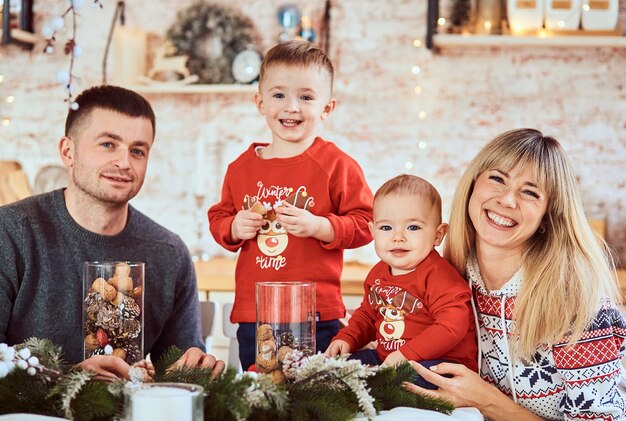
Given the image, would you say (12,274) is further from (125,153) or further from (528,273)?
(528,273)

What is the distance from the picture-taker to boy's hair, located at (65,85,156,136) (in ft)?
7.50

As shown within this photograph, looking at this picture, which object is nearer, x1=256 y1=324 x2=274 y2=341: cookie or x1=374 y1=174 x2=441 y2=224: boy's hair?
x1=256 y1=324 x2=274 y2=341: cookie

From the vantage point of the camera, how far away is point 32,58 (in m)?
4.24

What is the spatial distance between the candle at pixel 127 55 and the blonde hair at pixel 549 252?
7.92 feet

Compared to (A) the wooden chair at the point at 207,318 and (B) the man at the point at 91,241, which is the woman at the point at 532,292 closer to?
(B) the man at the point at 91,241

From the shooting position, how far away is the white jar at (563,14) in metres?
3.71

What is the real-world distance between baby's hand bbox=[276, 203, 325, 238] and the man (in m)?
0.45

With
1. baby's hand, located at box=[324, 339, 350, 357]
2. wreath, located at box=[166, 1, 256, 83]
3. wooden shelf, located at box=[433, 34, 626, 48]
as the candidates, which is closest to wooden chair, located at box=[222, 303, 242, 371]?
baby's hand, located at box=[324, 339, 350, 357]

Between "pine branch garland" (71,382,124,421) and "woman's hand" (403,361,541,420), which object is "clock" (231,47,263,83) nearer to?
"woman's hand" (403,361,541,420)

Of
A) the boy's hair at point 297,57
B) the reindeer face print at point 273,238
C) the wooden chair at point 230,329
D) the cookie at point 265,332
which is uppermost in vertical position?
the boy's hair at point 297,57

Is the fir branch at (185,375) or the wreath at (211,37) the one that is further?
the wreath at (211,37)

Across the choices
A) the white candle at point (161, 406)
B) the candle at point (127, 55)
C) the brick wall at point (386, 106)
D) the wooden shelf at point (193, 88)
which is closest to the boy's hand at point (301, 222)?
the white candle at point (161, 406)

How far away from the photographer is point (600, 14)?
372 cm

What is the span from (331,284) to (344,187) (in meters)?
0.26
